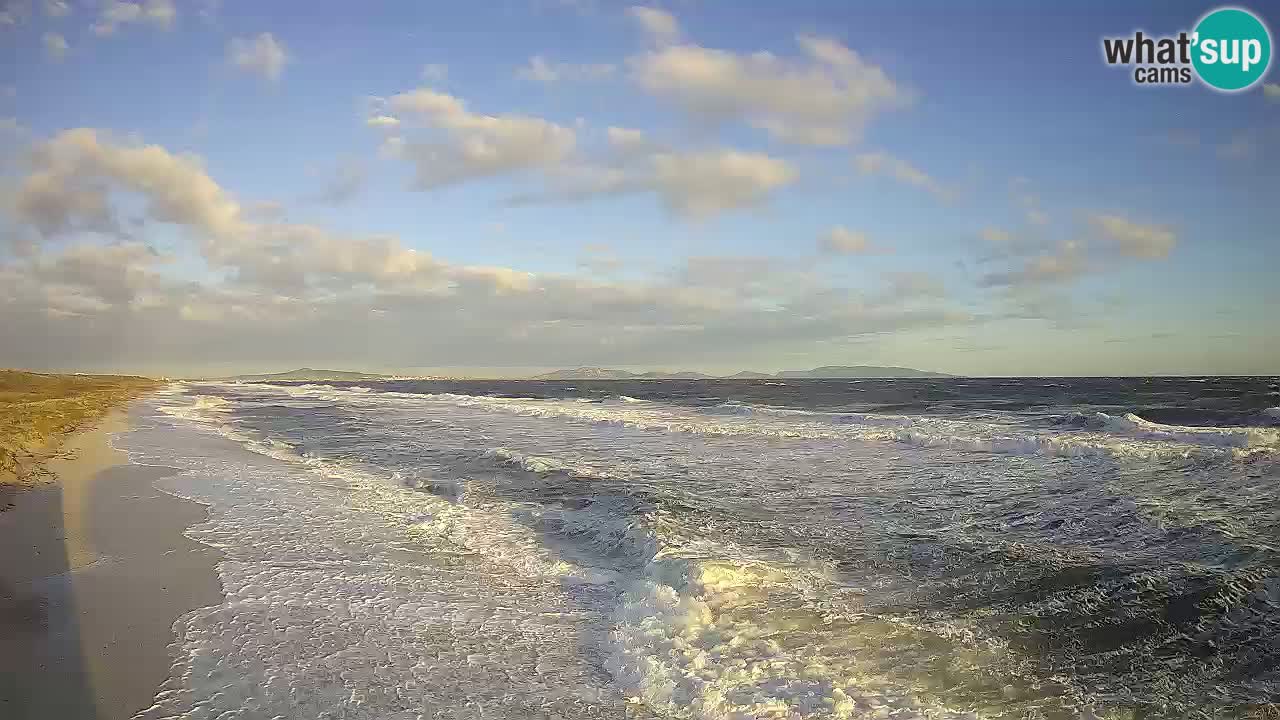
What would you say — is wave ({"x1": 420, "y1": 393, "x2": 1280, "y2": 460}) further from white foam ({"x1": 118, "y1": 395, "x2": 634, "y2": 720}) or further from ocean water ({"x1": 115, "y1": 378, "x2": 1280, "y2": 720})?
white foam ({"x1": 118, "y1": 395, "x2": 634, "y2": 720})

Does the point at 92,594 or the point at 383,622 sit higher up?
the point at 92,594

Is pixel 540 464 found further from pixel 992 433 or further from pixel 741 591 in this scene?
pixel 992 433

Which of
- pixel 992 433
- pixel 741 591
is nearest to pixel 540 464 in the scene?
pixel 741 591

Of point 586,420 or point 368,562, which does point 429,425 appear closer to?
point 586,420

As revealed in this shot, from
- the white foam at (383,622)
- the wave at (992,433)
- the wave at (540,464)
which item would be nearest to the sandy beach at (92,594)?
the white foam at (383,622)

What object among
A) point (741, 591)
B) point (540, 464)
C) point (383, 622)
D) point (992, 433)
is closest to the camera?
point (383, 622)

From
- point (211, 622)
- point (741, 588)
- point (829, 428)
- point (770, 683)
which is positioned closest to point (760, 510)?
point (741, 588)
